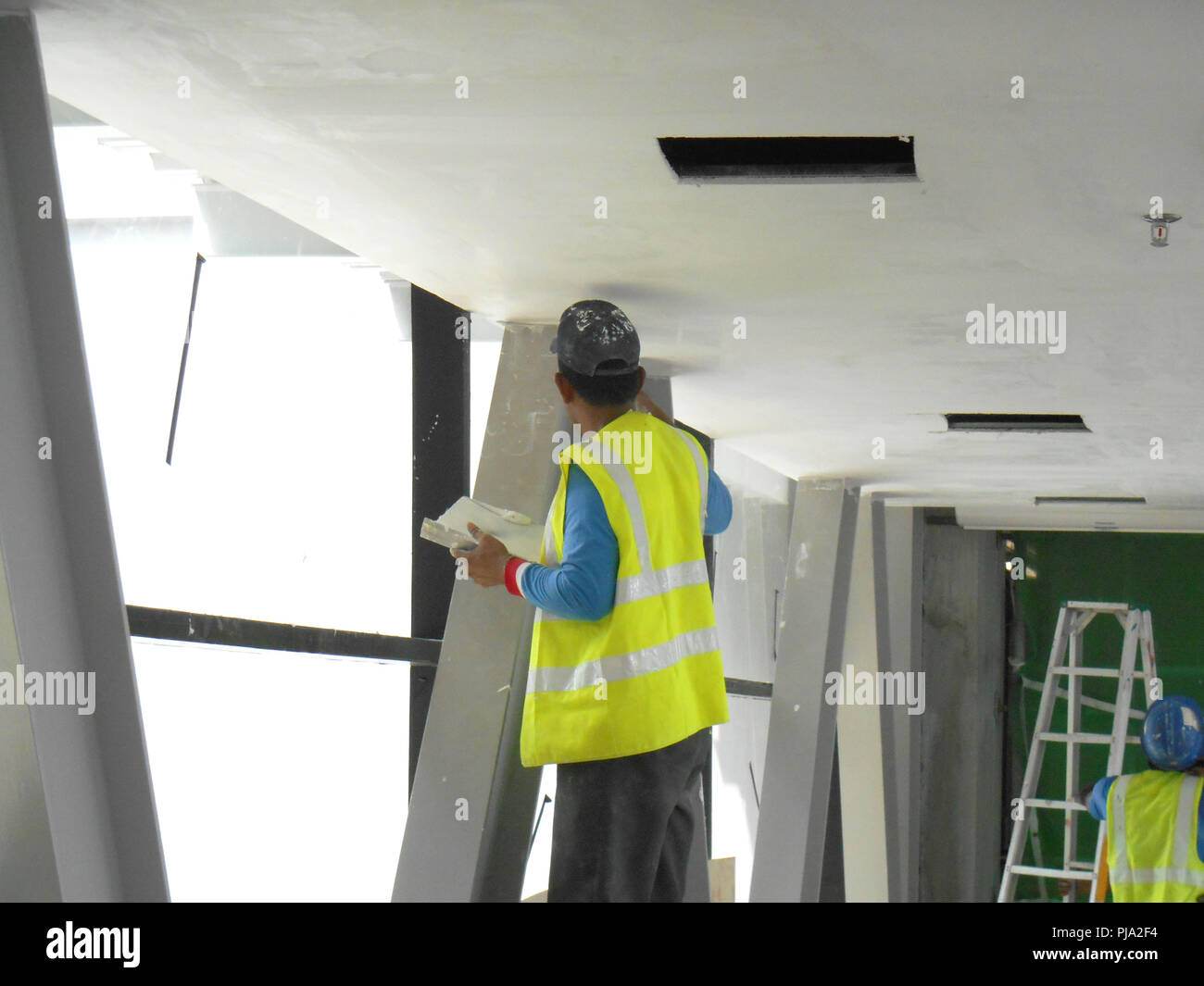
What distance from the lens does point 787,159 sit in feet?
7.66

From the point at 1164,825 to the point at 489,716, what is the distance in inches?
99.4

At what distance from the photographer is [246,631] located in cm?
272

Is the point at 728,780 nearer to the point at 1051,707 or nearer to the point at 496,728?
the point at 1051,707

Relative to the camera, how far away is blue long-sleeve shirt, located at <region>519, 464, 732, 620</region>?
2562 mm

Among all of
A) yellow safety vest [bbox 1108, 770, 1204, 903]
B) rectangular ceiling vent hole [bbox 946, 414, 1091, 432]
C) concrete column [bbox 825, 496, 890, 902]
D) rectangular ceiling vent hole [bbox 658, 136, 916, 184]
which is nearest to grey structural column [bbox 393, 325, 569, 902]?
rectangular ceiling vent hole [bbox 658, 136, 916, 184]

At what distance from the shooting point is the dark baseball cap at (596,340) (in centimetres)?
271

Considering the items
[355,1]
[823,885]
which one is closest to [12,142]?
[355,1]

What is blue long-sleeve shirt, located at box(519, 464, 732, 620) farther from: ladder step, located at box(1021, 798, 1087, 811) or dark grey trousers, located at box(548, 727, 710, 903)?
ladder step, located at box(1021, 798, 1087, 811)

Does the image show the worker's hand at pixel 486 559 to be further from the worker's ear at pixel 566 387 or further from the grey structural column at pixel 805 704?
the grey structural column at pixel 805 704
